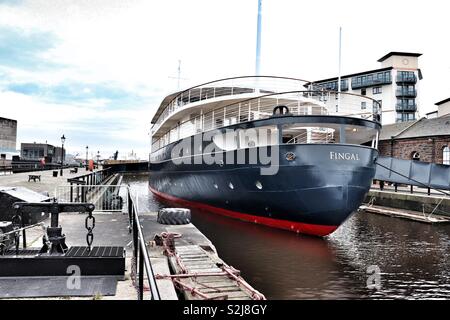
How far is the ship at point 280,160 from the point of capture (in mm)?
11789

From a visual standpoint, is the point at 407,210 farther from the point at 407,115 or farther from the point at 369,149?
the point at 407,115

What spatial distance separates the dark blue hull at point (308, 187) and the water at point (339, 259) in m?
0.61

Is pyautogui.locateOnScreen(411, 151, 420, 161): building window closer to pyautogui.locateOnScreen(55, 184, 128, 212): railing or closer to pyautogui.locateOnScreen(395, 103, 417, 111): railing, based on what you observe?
pyautogui.locateOnScreen(55, 184, 128, 212): railing

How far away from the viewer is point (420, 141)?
33.6 metres

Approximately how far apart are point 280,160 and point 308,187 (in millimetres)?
1331

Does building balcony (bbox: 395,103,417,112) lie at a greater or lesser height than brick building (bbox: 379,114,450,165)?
greater

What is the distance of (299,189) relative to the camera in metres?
12.1

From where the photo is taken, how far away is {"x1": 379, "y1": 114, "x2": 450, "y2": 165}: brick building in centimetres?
3156

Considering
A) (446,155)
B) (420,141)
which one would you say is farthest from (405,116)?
(446,155)

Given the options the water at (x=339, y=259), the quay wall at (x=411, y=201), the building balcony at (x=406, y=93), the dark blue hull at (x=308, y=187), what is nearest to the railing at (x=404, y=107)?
the building balcony at (x=406, y=93)

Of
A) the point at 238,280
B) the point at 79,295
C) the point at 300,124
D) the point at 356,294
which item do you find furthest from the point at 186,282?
the point at 300,124

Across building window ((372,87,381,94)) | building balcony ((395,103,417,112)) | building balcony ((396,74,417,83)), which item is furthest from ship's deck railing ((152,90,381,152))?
building balcony ((395,103,417,112))

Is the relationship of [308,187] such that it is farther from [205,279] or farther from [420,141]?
[420,141]

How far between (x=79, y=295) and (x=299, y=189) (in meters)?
8.79
